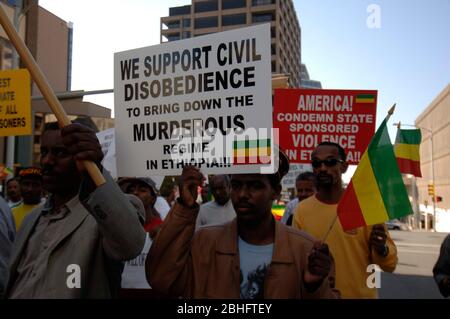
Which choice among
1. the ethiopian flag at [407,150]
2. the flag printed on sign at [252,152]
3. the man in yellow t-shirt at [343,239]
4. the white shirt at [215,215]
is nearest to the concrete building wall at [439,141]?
the white shirt at [215,215]

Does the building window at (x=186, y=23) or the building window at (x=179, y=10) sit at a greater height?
the building window at (x=179, y=10)

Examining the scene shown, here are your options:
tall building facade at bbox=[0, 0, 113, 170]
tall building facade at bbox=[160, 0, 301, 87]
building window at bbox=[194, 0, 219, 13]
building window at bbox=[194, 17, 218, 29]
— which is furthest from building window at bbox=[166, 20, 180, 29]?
tall building facade at bbox=[0, 0, 113, 170]

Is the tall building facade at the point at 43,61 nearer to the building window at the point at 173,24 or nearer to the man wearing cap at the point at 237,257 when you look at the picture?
the man wearing cap at the point at 237,257

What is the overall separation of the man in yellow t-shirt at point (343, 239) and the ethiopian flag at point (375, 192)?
0.59m

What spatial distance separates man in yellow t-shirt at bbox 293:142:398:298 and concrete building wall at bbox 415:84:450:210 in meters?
43.0

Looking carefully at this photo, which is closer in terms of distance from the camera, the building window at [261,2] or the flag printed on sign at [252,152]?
the flag printed on sign at [252,152]

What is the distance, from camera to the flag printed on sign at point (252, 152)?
8.16 ft

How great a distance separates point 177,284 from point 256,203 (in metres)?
0.58

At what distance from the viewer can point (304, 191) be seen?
608 cm

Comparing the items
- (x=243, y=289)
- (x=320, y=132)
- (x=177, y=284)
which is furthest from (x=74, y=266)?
(x=320, y=132)

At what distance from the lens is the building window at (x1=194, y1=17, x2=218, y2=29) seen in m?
75.2

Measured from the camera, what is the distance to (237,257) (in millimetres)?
2322
